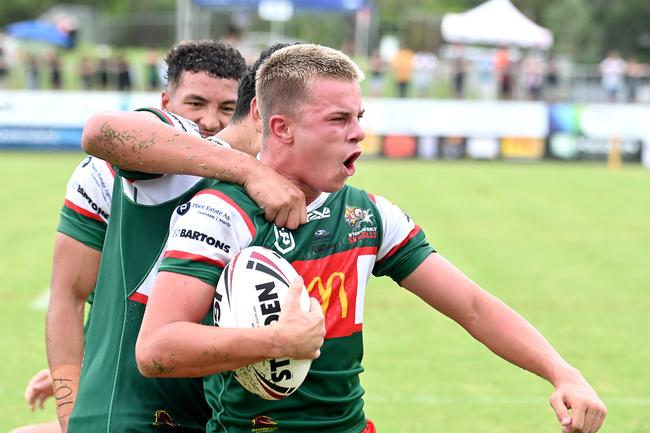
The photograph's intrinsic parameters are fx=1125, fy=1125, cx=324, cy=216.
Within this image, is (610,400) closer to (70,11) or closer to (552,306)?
(552,306)

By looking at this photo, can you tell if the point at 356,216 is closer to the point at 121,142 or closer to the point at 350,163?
A: the point at 350,163

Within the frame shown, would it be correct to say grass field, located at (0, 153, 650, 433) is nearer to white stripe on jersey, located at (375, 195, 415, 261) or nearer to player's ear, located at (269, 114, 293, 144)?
white stripe on jersey, located at (375, 195, 415, 261)

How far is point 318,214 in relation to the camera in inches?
140

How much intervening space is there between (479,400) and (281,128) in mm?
5109

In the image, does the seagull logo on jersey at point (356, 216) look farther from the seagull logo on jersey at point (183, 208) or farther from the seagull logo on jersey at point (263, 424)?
the seagull logo on jersey at point (263, 424)

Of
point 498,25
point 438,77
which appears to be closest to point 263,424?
point 498,25

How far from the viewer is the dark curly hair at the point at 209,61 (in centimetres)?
476

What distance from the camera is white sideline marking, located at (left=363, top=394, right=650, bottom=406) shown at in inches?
318

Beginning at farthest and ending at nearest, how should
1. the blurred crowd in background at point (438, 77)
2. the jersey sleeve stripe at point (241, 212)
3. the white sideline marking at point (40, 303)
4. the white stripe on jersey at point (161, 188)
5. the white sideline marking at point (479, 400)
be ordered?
the blurred crowd in background at point (438, 77) < the white sideline marking at point (40, 303) < the white sideline marking at point (479, 400) < the white stripe on jersey at point (161, 188) < the jersey sleeve stripe at point (241, 212)

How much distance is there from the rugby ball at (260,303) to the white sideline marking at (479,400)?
4831 millimetres

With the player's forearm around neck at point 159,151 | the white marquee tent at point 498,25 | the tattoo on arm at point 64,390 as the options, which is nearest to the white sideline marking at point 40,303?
the tattoo on arm at point 64,390

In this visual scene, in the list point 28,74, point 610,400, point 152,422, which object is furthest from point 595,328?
point 28,74

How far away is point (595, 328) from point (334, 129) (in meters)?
8.03

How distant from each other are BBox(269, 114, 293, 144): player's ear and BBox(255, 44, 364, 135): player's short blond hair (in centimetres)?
2
